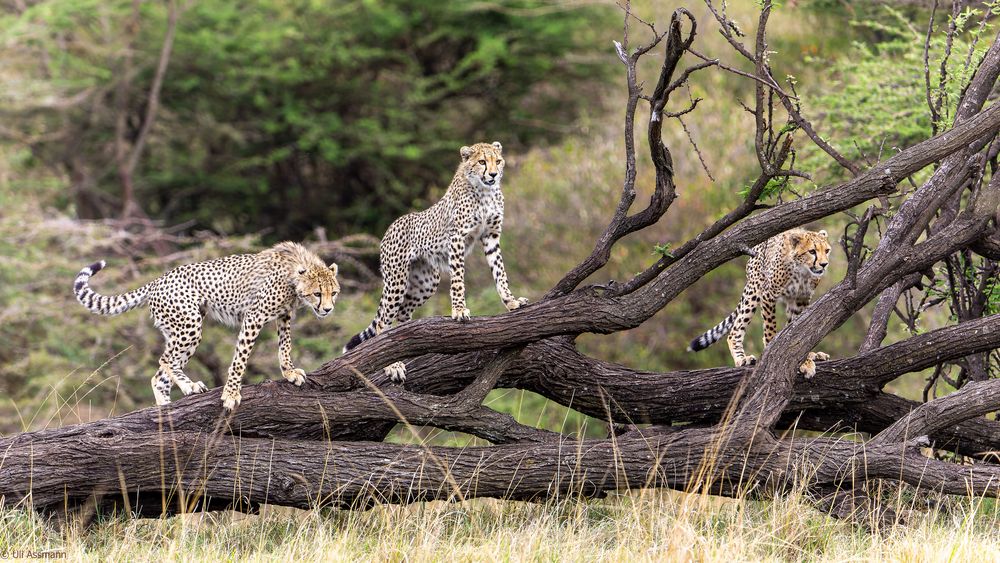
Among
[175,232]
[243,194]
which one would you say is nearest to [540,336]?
[175,232]

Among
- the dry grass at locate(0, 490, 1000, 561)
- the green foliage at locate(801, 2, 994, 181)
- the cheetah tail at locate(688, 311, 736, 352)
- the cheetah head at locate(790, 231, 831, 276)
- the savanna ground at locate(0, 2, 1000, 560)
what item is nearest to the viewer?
the dry grass at locate(0, 490, 1000, 561)

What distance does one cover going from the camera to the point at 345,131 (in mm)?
18266

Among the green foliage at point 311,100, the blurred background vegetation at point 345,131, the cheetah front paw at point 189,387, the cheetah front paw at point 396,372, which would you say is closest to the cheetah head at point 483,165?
the cheetah front paw at point 396,372

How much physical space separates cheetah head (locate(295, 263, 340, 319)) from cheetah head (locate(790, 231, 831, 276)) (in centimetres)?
238

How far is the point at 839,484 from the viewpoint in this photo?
5938mm

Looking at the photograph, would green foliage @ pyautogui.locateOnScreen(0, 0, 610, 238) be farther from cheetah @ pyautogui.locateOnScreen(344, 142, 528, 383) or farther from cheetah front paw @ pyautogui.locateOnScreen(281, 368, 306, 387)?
cheetah front paw @ pyautogui.locateOnScreen(281, 368, 306, 387)

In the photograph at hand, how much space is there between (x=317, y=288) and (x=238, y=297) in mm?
511

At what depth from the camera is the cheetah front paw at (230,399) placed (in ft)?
19.2

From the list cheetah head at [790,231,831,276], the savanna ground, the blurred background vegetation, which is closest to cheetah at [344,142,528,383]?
the savanna ground

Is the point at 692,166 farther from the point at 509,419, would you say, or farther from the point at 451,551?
the point at 451,551

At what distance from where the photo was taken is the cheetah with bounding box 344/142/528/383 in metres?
6.33

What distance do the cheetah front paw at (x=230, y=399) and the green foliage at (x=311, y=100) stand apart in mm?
12101

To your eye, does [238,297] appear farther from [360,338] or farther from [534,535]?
[534,535]

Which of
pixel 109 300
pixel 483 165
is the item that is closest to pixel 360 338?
pixel 483 165
